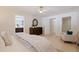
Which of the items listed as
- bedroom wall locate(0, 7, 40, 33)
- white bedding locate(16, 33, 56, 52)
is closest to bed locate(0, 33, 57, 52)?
white bedding locate(16, 33, 56, 52)

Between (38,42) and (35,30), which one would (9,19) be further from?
(38,42)

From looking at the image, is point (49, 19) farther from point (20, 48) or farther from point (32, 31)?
point (20, 48)

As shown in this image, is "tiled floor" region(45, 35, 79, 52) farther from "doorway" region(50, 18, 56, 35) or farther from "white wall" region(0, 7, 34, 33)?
"white wall" region(0, 7, 34, 33)

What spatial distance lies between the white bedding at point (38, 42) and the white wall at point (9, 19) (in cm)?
13

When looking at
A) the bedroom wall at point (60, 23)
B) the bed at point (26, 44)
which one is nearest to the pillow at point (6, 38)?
the bed at point (26, 44)

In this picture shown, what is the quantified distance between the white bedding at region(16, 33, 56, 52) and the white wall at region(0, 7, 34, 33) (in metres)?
0.13

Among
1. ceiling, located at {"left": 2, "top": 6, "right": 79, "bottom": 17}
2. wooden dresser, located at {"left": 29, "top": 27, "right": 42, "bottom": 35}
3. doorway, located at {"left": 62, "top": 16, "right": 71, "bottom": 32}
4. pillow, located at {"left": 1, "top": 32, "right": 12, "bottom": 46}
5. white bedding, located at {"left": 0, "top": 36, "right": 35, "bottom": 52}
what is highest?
ceiling, located at {"left": 2, "top": 6, "right": 79, "bottom": 17}

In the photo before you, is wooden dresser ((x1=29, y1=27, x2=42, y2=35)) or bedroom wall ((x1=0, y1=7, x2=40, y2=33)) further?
wooden dresser ((x1=29, y1=27, x2=42, y2=35))

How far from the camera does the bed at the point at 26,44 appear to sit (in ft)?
5.39

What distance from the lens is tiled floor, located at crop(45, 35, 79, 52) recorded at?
1613mm

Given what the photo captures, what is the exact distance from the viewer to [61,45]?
166 cm

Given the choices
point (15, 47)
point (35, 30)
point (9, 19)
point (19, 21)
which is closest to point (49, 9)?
point (35, 30)

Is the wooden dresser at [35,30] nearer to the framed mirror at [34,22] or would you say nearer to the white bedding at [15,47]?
the framed mirror at [34,22]
